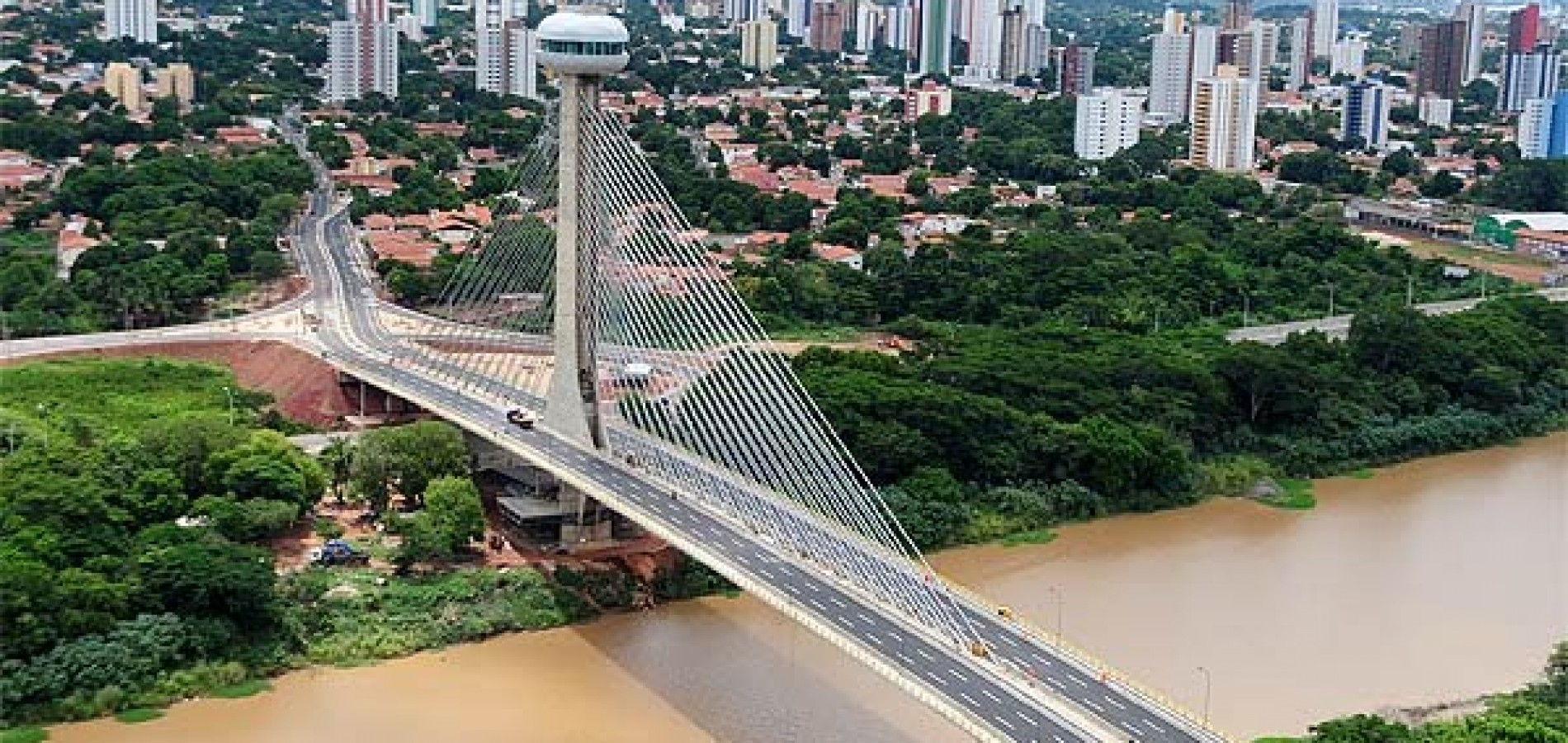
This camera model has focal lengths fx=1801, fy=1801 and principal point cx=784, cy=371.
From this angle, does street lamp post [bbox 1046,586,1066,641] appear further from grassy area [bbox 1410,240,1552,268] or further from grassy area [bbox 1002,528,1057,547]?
grassy area [bbox 1410,240,1552,268]

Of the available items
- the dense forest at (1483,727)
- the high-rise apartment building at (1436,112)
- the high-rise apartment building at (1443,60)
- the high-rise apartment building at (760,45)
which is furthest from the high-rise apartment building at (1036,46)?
the dense forest at (1483,727)

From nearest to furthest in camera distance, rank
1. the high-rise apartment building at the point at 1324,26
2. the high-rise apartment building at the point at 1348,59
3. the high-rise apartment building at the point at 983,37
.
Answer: the high-rise apartment building at the point at 983,37
the high-rise apartment building at the point at 1348,59
the high-rise apartment building at the point at 1324,26

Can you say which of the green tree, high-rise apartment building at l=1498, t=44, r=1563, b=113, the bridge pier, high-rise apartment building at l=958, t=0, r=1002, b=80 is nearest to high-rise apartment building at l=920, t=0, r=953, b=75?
high-rise apartment building at l=958, t=0, r=1002, b=80

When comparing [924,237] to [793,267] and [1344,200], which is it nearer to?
[793,267]

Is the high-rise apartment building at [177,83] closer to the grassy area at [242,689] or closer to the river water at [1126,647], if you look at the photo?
the river water at [1126,647]

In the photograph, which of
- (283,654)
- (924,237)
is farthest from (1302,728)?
(924,237)

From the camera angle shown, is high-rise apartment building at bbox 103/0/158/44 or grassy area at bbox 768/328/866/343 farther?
high-rise apartment building at bbox 103/0/158/44
